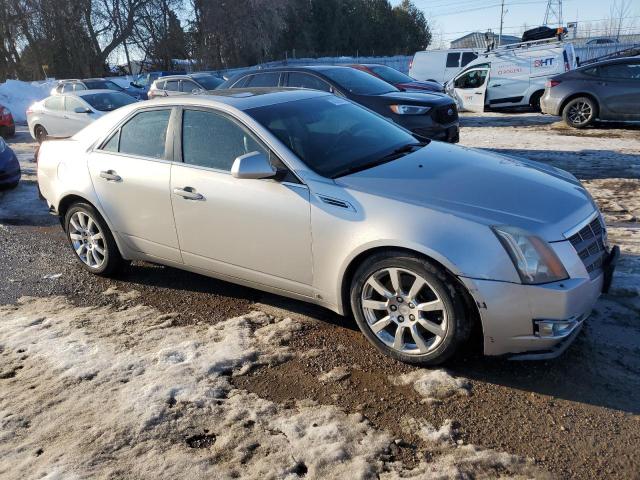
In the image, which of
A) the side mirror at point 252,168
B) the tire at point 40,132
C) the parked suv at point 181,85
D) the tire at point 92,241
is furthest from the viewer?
the parked suv at point 181,85

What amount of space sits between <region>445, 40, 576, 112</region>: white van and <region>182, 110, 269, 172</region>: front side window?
1342 cm

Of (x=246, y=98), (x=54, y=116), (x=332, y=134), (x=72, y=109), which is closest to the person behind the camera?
(x=332, y=134)

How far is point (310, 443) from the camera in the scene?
2701 millimetres

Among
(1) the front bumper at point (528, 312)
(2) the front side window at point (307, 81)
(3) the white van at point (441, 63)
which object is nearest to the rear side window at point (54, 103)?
(2) the front side window at point (307, 81)

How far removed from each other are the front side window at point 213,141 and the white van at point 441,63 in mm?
18736

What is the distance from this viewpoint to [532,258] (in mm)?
2898

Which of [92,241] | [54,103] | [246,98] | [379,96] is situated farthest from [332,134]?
[54,103]

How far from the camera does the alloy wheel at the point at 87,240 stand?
192 inches

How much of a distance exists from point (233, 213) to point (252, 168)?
0.42 meters

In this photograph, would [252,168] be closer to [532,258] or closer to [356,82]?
[532,258]

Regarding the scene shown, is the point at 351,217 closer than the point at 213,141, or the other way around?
the point at 351,217

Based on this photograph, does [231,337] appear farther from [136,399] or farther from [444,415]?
[444,415]

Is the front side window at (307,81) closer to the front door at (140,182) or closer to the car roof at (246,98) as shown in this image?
the car roof at (246,98)

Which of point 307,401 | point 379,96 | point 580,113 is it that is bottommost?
point 307,401
